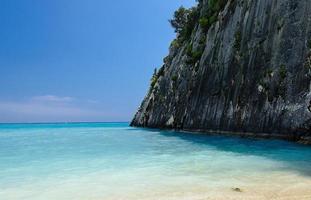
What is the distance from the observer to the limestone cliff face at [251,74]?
22250mm

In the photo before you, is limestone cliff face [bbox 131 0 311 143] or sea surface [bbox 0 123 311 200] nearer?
sea surface [bbox 0 123 311 200]

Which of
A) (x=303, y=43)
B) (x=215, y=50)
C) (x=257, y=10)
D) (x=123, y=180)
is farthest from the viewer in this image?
(x=215, y=50)

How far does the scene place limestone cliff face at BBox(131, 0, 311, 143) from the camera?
73.0 ft

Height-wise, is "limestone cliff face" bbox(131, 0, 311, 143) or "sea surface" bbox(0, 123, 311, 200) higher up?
"limestone cliff face" bbox(131, 0, 311, 143)

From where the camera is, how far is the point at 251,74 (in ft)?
91.2

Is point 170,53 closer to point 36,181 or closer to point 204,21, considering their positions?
point 204,21

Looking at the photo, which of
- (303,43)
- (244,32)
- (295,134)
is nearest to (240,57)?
(244,32)

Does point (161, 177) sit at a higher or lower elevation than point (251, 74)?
lower

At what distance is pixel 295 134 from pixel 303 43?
221 inches

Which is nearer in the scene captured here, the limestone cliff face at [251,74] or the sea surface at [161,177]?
the sea surface at [161,177]

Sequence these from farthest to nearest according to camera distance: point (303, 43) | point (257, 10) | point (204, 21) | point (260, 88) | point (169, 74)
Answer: point (169, 74)
point (204, 21)
point (257, 10)
point (260, 88)
point (303, 43)

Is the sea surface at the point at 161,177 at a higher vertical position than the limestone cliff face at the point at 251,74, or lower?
lower

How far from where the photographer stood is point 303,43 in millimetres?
22703

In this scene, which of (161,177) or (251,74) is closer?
(161,177)
